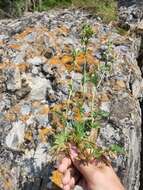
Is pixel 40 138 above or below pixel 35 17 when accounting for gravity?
below

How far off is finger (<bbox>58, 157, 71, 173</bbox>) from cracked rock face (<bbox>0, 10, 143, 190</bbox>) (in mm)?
507

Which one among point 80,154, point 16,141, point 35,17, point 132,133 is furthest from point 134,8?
point 80,154

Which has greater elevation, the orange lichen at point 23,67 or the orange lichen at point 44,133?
the orange lichen at point 23,67

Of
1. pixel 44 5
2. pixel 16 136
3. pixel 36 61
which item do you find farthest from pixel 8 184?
pixel 44 5

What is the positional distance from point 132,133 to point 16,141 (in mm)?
1000

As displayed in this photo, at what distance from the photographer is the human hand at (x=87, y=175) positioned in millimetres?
3477

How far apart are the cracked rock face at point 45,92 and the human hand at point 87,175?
1.68 feet

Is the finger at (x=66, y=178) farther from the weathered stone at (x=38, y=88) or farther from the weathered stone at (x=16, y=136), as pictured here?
the weathered stone at (x=38, y=88)

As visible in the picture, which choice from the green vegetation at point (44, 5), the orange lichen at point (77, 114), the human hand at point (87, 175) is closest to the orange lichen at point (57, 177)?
the human hand at point (87, 175)

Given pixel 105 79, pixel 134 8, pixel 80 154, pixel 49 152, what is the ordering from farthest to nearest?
pixel 134 8 → pixel 105 79 → pixel 49 152 → pixel 80 154

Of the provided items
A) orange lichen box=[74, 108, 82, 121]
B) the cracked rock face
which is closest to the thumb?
the cracked rock face

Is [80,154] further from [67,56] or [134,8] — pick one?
[134,8]

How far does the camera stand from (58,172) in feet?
12.0

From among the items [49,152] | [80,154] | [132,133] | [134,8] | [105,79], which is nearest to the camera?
[80,154]
